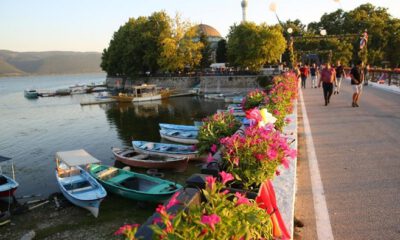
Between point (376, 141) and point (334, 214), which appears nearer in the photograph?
point (334, 214)

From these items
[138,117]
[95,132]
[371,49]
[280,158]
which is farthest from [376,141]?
[371,49]

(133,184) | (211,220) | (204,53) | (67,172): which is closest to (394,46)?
(204,53)

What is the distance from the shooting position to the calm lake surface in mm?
19781

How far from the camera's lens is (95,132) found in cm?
3269

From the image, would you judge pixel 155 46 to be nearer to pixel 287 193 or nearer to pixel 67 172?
pixel 67 172

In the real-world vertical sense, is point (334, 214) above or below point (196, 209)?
below

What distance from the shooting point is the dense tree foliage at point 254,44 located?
61562mm

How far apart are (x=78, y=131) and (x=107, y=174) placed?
62.8 ft

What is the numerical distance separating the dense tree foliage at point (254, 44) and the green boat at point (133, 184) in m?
49.9

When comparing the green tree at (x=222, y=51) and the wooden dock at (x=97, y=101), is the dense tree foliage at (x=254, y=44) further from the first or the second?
the green tree at (x=222, y=51)

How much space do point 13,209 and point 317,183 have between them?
43.6 ft

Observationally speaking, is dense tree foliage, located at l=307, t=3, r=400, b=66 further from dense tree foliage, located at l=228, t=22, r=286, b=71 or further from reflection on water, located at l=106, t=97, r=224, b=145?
reflection on water, located at l=106, t=97, r=224, b=145

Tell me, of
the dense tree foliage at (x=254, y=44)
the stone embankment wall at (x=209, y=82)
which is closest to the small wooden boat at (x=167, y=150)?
the stone embankment wall at (x=209, y=82)

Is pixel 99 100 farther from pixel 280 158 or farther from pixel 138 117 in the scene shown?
pixel 280 158
